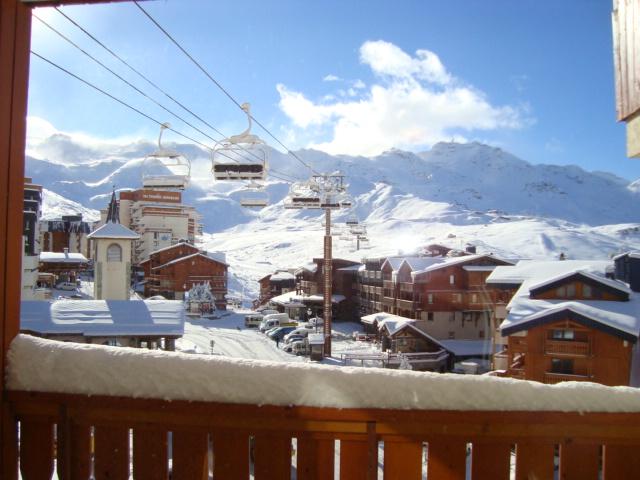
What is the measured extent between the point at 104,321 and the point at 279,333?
49.3ft

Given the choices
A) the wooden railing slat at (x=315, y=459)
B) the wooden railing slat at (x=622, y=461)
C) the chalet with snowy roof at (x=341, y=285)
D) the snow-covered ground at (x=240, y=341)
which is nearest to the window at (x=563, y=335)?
the snow-covered ground at (x=240, y=341)

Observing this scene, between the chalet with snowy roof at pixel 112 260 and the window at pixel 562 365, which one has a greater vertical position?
the chalet with snowy roof at pixel 112 260

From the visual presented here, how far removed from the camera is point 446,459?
5.22ft

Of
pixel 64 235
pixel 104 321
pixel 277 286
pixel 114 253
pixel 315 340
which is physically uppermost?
pixel 64 235

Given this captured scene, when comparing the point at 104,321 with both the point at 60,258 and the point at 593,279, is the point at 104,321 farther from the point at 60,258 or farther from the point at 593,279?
the point at 60,258

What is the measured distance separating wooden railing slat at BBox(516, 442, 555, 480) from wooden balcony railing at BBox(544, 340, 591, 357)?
1486 centimetres

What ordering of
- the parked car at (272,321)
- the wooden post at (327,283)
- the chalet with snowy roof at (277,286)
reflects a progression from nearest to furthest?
the wooden post at (327,283) < the parked car at (272,321) < the chalet with snowy roof at (277,286)

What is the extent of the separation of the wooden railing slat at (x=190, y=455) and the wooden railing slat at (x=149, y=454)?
0.18 feet

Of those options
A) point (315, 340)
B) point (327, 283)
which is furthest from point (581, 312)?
point (315, 340)

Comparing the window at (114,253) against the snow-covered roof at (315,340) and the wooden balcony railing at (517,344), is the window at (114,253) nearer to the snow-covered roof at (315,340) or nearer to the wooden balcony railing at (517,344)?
the snow-covered roof at (315,340)

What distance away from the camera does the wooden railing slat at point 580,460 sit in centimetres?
157

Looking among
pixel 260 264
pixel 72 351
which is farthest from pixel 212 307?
pixel 260 264

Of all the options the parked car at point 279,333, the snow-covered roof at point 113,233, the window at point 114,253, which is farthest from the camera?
the parked car at point 279,333

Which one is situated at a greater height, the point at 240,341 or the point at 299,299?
the point at 299,299
